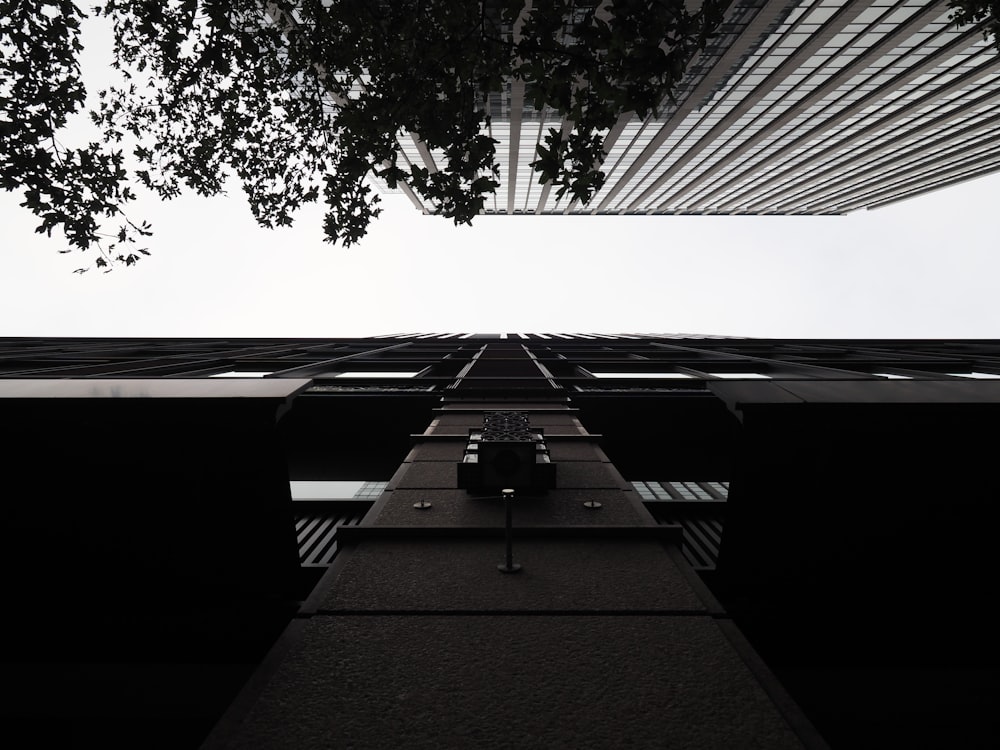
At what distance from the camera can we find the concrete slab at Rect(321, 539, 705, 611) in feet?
12.8

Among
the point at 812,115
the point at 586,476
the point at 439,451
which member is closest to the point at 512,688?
the point at 586,476

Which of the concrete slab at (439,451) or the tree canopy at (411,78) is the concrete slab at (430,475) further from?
the tree canopy at (411,78)

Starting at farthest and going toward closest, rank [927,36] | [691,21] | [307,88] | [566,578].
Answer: [927,36], [307,88], [691,21], [566,578]

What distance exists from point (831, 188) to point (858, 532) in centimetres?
7199

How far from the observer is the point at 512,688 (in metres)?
3.12

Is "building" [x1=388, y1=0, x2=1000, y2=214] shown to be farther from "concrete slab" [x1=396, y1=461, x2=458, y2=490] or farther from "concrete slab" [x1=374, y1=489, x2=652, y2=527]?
"concrete slab" [x1=374, y1=489, x2=652, y2=527]

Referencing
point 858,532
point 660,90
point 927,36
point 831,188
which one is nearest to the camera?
point 858,532

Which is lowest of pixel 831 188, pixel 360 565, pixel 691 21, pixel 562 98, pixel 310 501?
pixel 310 501

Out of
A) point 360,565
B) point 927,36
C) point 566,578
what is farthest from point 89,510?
point 927,36

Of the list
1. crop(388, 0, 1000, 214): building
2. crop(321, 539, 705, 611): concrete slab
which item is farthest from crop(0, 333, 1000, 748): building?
crop(388, 0, 1000, 214): building

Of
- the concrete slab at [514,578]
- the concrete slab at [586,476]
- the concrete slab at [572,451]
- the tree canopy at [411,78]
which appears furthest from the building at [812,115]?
the concrete slab at [514,578]

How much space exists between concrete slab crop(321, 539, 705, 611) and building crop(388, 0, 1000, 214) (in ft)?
61.9

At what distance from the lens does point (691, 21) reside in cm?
562

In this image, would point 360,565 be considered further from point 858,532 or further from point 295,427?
point 295,427
